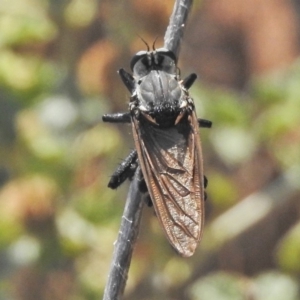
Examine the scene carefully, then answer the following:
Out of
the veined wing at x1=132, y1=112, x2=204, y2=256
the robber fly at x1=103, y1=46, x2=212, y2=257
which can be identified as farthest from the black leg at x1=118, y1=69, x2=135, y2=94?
the veined wing at x1=132, y1=112, x2=204, y2=256

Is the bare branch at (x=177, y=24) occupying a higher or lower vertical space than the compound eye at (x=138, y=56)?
higher

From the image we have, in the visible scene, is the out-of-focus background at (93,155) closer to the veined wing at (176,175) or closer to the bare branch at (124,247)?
the veined wing at (176,175)

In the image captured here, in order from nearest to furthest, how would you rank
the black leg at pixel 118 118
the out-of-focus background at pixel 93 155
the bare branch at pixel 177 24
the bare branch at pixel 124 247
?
1. the bare branch at pixel 124 247
2. the bare branch at pixel 177 24
3. the black leg at pixel 118 118
4. the out-of-focus background at pixel 93 155

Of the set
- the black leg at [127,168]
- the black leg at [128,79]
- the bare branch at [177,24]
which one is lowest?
the black leg at [127,168]

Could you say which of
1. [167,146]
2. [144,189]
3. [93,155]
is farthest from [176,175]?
[93,155]

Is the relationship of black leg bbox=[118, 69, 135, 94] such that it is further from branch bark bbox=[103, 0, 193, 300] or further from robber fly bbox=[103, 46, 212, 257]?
branch bark bbox=[103, 0, 193, 300]

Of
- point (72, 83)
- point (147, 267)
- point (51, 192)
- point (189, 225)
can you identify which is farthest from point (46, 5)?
point (189, 225)

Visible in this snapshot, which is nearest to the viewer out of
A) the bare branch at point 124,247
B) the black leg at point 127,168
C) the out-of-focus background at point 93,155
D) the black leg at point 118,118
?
the bare branch at point 124,247

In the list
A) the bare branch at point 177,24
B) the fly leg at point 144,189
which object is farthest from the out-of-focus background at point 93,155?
the bare branch at point 177,24
